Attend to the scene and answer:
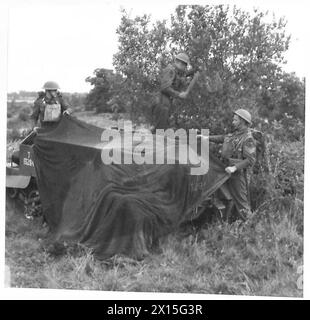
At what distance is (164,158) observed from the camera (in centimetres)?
605

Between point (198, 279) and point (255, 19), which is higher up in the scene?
point (255, 19)

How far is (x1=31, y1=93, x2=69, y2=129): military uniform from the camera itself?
21.6 feet

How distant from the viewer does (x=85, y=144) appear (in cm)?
638

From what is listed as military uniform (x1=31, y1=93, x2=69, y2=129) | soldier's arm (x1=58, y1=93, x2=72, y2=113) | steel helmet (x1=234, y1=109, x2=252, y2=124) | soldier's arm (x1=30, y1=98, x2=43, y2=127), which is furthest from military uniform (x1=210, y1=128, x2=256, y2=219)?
Result: soldier's arm (x1=30, y1=98, x2=43, y2=127)

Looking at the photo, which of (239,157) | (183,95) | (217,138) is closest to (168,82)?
(183,95)

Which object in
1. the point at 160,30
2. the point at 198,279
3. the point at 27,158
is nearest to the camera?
the point at 198,279

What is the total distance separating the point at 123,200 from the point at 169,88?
134 cm

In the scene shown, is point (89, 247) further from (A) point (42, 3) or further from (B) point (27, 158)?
(A) point (42, 3)

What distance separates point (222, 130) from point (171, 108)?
618mm

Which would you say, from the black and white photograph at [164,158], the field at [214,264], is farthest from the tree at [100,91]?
the field at [214,264]

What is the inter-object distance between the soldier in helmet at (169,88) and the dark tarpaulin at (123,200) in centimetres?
58

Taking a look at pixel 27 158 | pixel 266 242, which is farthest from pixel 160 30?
pixel 266 242

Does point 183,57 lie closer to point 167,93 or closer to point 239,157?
point 167,93

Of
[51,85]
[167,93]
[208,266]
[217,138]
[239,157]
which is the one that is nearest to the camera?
[208,266]
